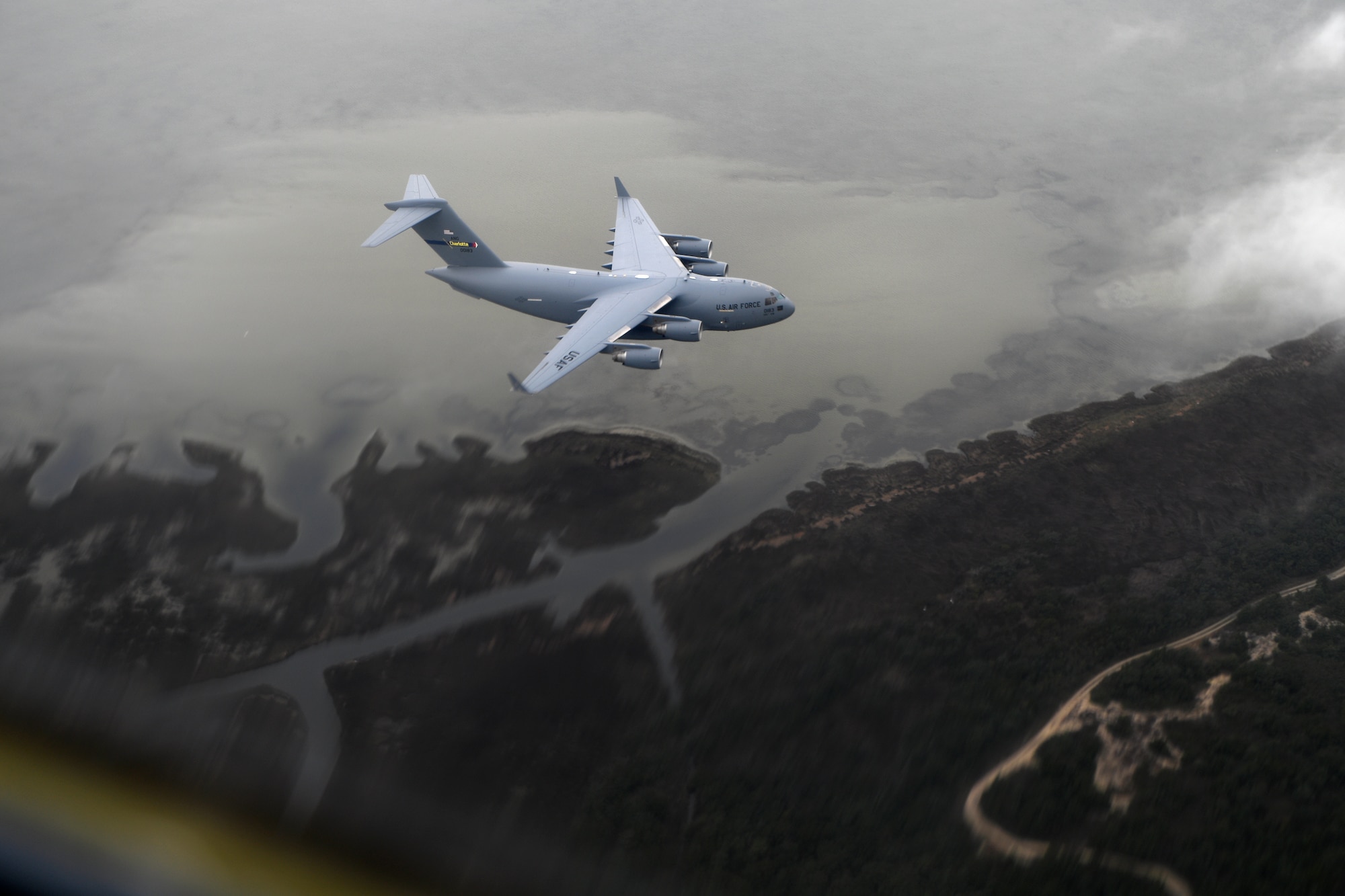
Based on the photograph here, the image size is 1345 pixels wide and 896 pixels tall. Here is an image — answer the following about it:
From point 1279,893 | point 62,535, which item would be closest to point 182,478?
point 62,535

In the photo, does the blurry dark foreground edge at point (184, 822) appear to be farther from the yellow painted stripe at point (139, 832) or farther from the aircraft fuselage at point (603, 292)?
the aircraft fuselage at point (603, 292)

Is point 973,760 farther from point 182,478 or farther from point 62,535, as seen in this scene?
point 62,535

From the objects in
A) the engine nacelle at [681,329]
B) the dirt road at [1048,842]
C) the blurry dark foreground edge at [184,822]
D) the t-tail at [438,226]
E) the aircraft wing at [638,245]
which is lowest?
the blurry dark foreground edge at [184,822]

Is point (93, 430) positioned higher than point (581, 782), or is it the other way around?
point (93, 430)

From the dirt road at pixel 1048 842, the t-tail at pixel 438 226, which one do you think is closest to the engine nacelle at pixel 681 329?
the t-tail at pixel 438 226

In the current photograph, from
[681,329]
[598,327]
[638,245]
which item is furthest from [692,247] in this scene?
[598,327]

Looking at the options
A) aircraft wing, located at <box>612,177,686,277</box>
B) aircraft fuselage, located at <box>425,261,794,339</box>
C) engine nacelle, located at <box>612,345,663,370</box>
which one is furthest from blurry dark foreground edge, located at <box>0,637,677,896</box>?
aircraft wing, located at <box>612,177,686,277</box>
